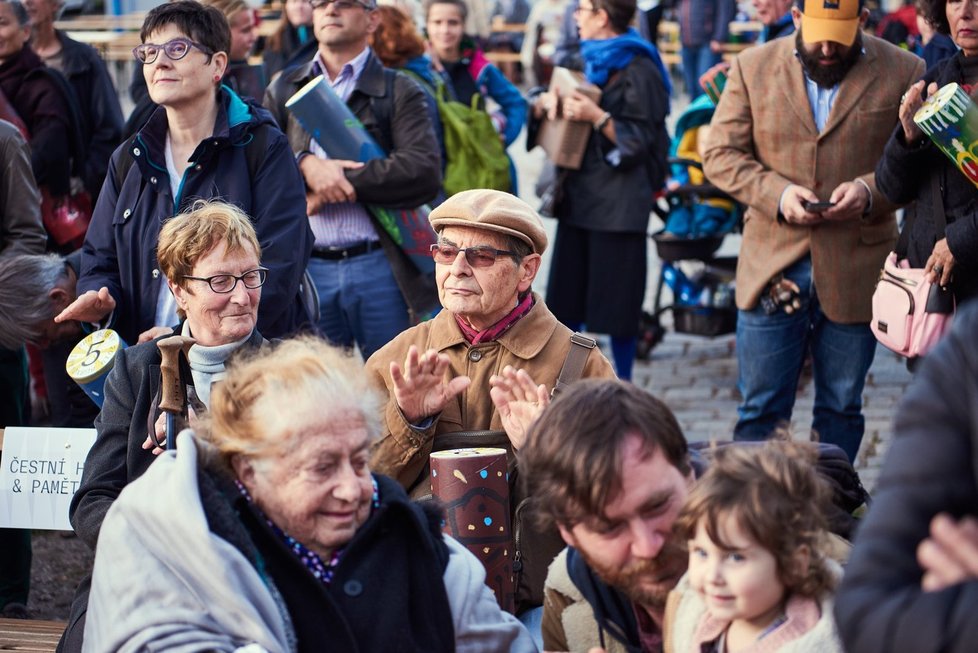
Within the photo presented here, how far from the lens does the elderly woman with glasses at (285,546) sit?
2.59 metres

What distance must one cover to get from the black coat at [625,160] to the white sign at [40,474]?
3.43 metres

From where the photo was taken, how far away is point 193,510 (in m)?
2.59

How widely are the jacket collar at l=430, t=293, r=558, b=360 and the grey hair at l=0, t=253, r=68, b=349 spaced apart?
1.51 m

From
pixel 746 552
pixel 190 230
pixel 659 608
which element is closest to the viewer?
pixel 746 552

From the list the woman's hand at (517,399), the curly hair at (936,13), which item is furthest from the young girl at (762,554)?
the curly hair at (936,13)

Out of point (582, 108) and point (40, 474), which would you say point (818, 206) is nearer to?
point (582, 108)

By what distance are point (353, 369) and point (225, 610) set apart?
1.91 ft

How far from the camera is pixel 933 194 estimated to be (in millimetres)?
4879

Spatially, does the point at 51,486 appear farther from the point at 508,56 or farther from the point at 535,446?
the point at 508,56

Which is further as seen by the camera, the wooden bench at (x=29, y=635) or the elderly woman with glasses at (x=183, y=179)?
the elderly woman with glasses at (x=183, y=179)

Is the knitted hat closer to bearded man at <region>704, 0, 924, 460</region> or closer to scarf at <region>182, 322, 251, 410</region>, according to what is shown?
bearded man at <region>704, 0, 924, 460</region>

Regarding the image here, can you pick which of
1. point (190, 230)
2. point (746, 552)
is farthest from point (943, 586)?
point (190, 230)

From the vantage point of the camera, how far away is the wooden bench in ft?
14.0

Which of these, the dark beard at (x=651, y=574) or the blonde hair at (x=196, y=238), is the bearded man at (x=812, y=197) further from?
the dark beard at (x=651, y=574)
